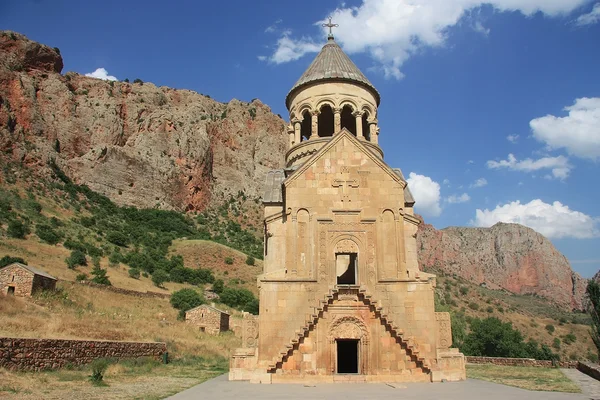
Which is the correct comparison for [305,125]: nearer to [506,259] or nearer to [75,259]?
[75,259]

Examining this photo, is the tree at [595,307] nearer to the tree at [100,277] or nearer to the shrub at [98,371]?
the shrub at [98,371]

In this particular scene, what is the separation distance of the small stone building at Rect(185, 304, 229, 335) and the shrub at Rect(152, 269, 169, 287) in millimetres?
12692

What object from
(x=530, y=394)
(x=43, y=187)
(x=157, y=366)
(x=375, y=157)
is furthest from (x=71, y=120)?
(x=530, y=394)

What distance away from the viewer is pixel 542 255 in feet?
274

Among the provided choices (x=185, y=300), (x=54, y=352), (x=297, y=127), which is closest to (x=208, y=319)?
(x=185, y=300)

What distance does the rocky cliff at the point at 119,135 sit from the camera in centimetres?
5647

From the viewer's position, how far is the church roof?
1634 cm

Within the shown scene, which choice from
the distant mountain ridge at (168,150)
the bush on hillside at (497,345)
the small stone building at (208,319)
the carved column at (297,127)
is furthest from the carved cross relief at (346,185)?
the distant mountain ridge at (168,150)

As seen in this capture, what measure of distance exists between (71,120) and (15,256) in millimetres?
37702

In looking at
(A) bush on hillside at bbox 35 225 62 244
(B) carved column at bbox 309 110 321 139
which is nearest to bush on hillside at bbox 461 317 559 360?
(B) carved column at bbox 309 110 321 139

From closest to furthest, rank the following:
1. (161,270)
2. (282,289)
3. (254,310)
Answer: (282,289), (254,310), (161,270)

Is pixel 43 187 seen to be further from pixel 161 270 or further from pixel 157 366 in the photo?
pixel 157 366

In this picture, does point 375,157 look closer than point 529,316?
Yes

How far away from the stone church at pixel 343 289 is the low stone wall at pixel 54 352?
4.52 m
